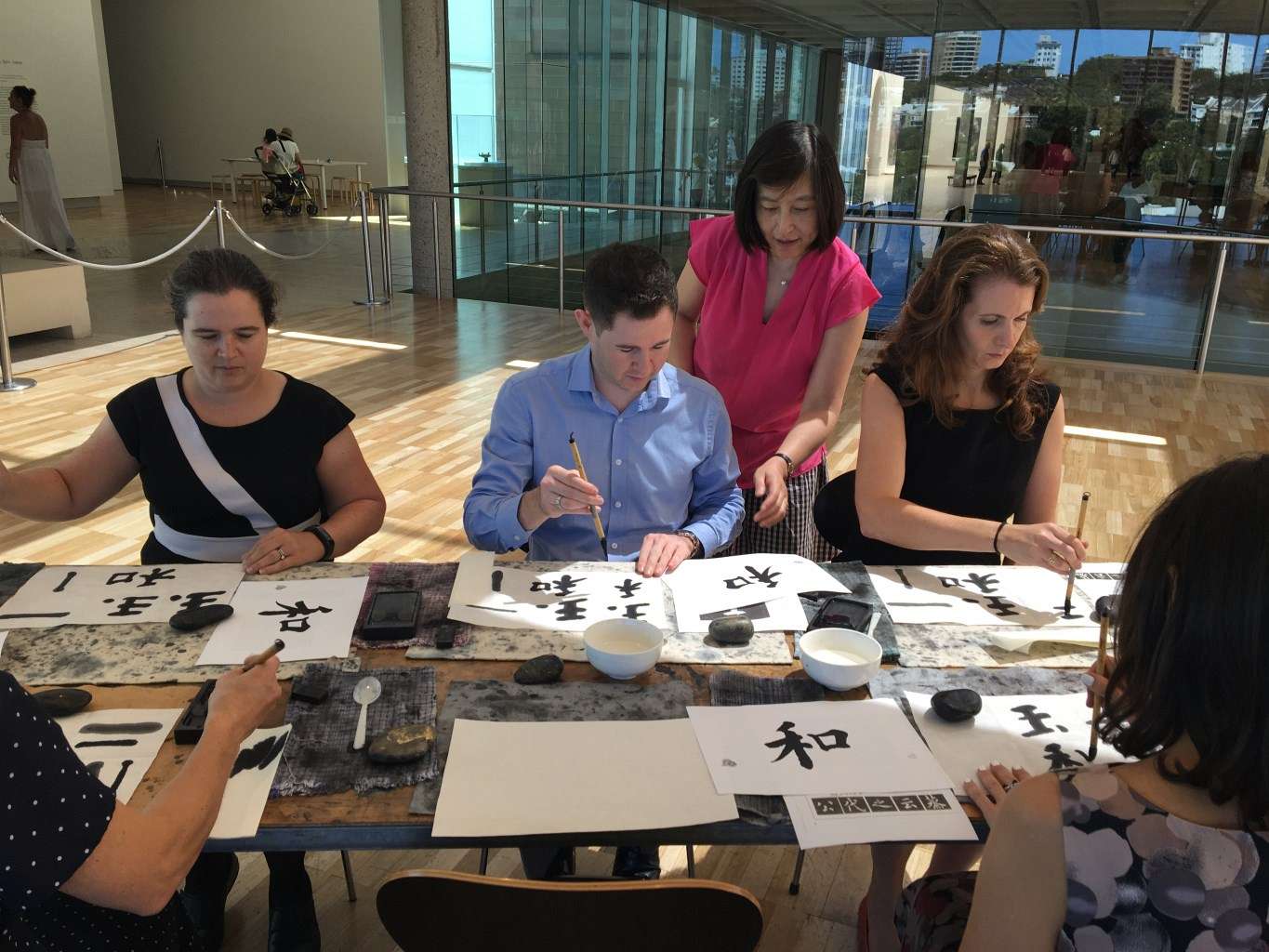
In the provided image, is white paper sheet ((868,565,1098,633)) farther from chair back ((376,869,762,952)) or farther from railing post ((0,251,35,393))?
railing post ((0,251,35,393))

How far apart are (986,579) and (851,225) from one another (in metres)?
6.43

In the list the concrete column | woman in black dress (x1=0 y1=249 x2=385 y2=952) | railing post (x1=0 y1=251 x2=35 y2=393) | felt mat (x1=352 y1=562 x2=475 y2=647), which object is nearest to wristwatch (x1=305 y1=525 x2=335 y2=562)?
woman in black dress (x1=0 y1=249 x2=385 y2=952)

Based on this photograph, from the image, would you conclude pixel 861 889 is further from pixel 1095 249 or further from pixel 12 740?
pixel 1095 249

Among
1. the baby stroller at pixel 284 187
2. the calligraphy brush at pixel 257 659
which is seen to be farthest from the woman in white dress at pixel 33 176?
the calligraphy brush at pixel 257 659

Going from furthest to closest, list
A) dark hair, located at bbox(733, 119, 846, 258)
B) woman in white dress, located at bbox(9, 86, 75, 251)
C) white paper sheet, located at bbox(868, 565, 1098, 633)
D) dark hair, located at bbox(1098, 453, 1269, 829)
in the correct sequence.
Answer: woman in white dress, located at bbox(9, 86, 75, 251) → dark hair, located at bbox(733, 119, 846, 258) → white paper sheet, located at bbox(868, 565, 1098, 633) → dark hair, located at bbox(1098, 453, 1269, 829)

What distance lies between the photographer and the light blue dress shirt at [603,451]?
6.95ft

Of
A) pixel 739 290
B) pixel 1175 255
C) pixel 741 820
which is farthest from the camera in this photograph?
pixel 1175 255

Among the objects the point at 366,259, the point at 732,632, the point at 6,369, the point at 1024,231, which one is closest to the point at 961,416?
the point at 732,632

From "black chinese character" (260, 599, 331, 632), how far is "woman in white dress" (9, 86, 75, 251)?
365 inches

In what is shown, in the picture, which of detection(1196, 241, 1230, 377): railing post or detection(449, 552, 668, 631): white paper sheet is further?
detection(1196, 241, 1230, 377): railing post

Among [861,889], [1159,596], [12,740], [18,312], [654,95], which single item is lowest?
[861,889]

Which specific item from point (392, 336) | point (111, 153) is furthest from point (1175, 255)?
point (111, 153)

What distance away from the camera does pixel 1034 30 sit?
7207 millimetres

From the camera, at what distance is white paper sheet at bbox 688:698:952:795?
1288 mm
